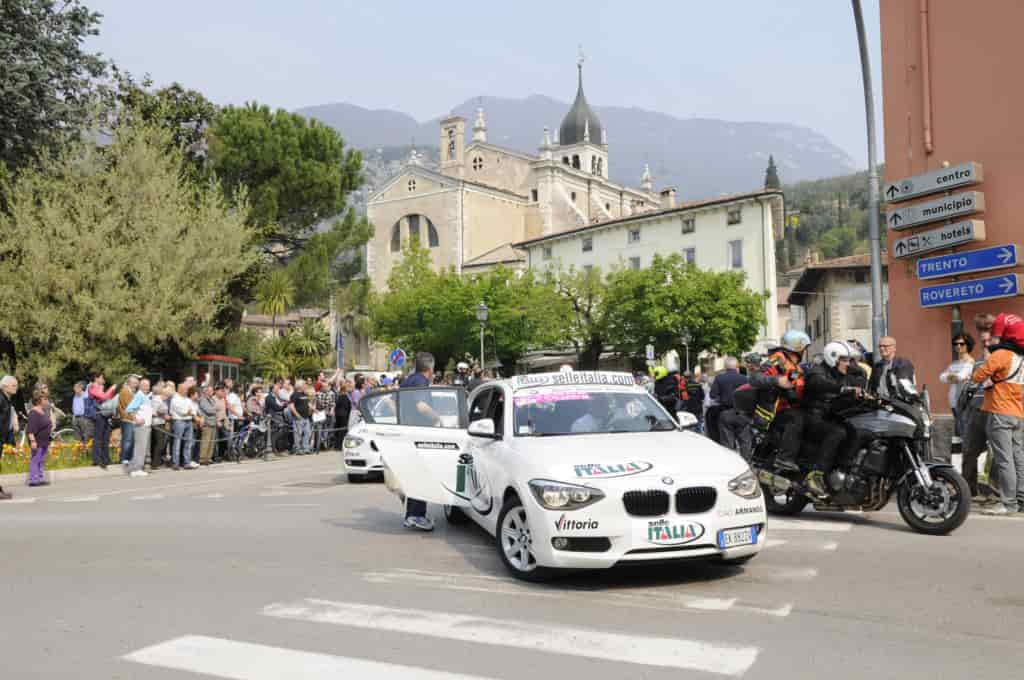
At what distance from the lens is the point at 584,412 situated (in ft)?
26.5

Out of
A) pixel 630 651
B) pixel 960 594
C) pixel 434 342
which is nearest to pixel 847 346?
pixel 960 594

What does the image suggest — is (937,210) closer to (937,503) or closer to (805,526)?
(805,526)

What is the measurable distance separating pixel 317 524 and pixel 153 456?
453 inches

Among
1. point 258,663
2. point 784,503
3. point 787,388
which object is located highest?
point 787,388

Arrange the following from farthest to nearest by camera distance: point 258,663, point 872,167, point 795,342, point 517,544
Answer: point 872,167 < point 795,342 < point 517,544 < point 258,663

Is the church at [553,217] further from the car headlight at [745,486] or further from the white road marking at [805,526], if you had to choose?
the car headlight at [745,486]

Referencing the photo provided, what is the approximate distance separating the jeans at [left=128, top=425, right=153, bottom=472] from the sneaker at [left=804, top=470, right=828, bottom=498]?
45.1 feet

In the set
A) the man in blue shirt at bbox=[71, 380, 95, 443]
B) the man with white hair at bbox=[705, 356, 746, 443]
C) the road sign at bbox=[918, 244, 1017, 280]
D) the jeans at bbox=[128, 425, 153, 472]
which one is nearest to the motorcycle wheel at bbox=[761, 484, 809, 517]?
the man with white hair at bbox=[705, 356, 746, 443]

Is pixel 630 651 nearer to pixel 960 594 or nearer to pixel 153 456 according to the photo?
pixel 960 594

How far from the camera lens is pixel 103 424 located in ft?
65.2

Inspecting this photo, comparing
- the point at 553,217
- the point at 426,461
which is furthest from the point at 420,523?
the point at 553,217

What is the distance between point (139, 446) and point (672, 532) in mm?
14836

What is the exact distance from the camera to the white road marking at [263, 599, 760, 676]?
4.94 meters

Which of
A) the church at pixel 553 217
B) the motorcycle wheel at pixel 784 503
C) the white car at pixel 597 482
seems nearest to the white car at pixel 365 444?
the white car at pixel 597 482
